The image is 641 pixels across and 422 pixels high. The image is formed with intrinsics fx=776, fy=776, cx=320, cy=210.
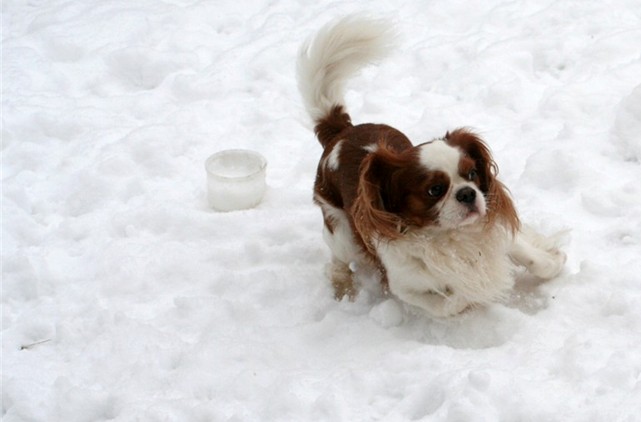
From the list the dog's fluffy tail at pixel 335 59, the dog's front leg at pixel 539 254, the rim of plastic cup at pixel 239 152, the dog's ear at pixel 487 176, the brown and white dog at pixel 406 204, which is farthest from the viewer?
the rim of plastic cup at pixel 239 152

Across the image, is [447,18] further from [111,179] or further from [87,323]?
[87,323]

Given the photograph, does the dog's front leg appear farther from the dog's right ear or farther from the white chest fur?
the dog's right ear

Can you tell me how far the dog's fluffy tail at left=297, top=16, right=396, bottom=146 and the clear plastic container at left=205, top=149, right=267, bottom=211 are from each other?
0.49 m

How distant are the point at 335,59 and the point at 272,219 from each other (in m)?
0.75

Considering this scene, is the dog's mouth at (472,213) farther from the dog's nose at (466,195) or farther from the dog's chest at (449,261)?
the dog's chest at (449,261)

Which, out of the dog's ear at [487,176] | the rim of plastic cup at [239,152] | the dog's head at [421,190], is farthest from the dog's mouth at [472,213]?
the rim of plastic cup at [239,152]

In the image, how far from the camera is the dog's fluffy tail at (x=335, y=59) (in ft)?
9.98

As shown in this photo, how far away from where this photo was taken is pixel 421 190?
241cm

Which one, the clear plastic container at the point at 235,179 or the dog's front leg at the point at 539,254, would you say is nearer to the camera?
the dog's front leg at the point at 539,254

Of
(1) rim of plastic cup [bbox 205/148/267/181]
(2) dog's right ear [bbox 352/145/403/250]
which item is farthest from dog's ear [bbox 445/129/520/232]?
(1) rim of plastic cup [bbox 205/148/267/181]

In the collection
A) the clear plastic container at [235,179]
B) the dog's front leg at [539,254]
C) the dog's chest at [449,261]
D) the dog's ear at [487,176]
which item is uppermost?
the dog's ear at [487,176]

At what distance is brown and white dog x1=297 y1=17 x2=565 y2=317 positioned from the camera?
243cm

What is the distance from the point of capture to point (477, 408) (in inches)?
81.2

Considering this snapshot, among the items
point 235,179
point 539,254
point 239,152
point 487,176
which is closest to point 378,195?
point 487,176
